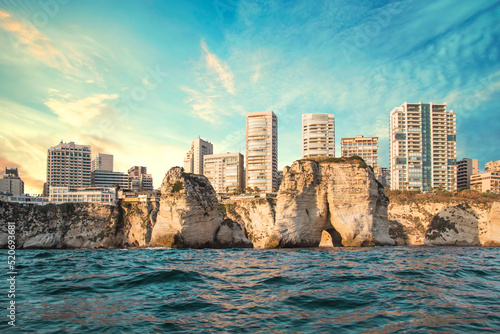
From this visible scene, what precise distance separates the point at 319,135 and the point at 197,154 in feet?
194

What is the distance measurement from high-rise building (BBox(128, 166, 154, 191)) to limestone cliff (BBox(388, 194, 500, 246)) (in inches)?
4380

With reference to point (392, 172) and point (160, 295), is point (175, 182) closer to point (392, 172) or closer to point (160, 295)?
point (160, 295)

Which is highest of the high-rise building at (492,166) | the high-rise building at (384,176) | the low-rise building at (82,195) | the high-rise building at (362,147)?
the high-rise building at (362,147)

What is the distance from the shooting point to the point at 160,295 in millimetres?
11188

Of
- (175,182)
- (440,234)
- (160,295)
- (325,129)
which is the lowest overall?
(440,234)

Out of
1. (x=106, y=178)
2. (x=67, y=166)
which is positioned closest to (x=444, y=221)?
(x=106, y=178)

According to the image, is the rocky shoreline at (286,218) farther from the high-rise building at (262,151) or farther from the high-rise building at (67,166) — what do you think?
the high-rise building at (67,166)

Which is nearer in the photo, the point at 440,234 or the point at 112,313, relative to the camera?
the point at 112,313

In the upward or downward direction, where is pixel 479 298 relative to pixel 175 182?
downward

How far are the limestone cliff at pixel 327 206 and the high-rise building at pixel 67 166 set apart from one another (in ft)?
416

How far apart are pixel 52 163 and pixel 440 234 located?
15080 cm

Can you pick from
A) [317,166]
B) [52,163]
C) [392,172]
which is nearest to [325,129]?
[392,172]

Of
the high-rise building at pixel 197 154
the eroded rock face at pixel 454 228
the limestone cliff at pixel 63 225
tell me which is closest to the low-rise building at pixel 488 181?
the eroded rock face at pixel 454 228

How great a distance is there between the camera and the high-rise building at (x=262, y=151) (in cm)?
11850
